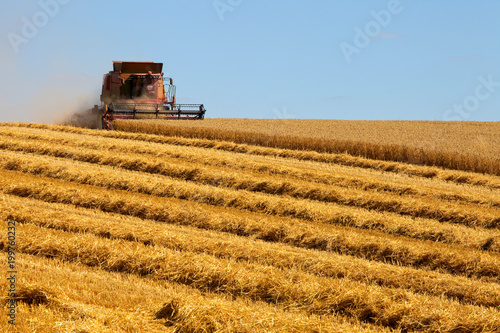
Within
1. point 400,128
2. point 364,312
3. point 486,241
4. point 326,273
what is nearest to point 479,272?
point 486,241

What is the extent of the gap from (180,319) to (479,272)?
485 centimetres

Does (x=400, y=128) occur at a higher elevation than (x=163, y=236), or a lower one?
higher

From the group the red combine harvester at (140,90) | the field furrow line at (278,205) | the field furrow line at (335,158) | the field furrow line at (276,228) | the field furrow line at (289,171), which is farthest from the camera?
the red combine harvester at (140,90)

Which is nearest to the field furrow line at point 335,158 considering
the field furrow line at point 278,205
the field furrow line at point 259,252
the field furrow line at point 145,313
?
the field furrow line at point 278,205

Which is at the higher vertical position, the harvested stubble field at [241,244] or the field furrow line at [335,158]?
the field furrow line at [335,158]

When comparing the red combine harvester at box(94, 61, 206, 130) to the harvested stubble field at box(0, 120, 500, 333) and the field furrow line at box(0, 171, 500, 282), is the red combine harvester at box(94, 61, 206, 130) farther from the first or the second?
the field furrow line at box(0, 171, 500, 282)

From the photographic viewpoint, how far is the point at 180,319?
223 inches

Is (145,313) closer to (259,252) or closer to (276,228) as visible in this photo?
(259,252)

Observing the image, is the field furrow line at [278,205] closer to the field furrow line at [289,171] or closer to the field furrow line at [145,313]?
the field furrow line at [289,171]

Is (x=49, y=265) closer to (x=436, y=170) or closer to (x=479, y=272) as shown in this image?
(x=479, y=272)

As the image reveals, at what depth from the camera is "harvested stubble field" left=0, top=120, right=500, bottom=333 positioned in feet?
20.1

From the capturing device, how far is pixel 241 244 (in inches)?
334

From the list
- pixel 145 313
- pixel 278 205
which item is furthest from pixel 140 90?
pixel 145 313

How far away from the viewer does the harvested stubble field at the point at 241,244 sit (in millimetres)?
6117
